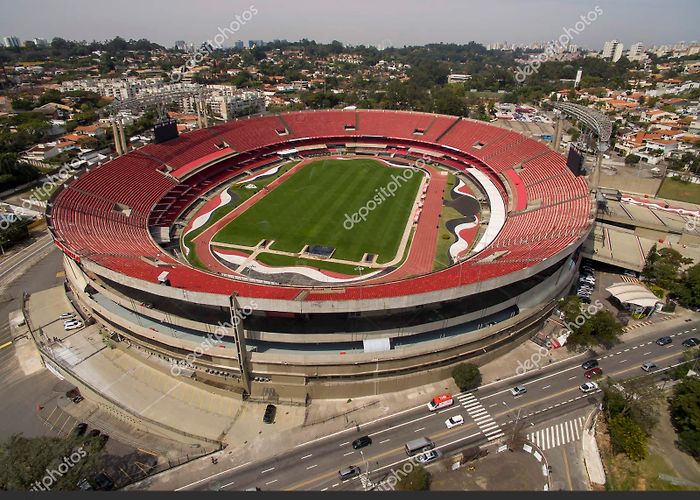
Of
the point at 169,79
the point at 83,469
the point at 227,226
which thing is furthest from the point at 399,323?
the point at 169,79

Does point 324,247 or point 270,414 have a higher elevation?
point 324,247

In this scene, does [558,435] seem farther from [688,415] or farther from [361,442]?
[361,442]

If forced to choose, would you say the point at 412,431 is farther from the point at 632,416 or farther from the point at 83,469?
the point at 83,469

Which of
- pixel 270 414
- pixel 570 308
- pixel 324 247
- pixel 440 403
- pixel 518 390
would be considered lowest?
pixel 270 414

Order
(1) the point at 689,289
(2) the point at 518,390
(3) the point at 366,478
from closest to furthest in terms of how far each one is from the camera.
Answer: (3) the point at 366,478
(2) the point at 518,390
(1) the point at 689,289

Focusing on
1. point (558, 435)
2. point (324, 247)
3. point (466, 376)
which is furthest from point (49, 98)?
point (558, 435)

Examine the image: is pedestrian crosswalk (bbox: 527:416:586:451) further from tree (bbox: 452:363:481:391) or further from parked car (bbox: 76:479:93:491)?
parked car (bbox: 76:479:93:491)

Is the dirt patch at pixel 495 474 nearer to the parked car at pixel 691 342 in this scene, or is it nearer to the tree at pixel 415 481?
the tree at pixel 415 481
